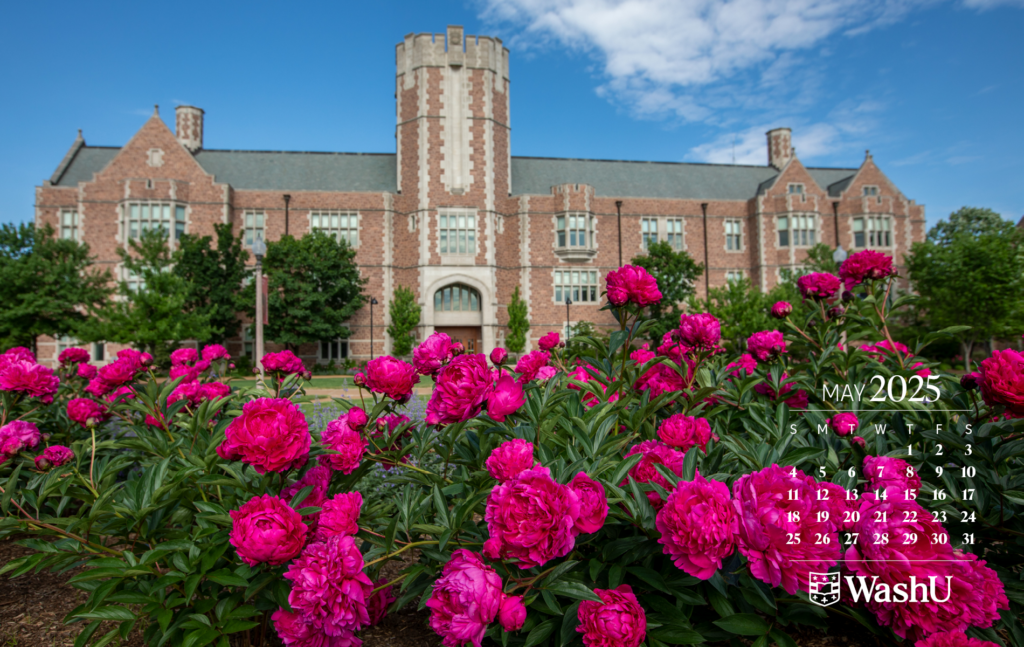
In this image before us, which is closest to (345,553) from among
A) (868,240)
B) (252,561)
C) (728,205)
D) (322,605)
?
(322,605)

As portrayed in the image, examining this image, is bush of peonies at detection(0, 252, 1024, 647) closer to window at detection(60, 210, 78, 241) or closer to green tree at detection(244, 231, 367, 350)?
green tree at detection(244, 231, 367, 350)

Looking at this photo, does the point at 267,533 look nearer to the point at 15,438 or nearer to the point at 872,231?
the point at 15,438

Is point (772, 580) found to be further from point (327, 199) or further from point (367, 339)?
point (327, 199)

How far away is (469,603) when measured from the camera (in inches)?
46.7

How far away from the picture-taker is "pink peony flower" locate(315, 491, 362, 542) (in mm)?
1557

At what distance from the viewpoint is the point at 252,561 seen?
4.80 ft

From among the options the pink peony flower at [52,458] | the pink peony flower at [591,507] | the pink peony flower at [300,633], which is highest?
the pink peony flower at [591,507]

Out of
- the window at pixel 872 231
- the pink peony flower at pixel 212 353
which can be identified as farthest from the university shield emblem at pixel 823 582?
the window at pixel 872 231

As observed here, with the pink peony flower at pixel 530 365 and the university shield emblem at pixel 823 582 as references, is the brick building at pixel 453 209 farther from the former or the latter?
the university shield emblem at pixel 823 582

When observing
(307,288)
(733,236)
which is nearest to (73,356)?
(307,288)

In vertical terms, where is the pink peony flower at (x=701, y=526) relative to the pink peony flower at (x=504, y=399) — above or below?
below

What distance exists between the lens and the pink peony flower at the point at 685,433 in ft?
6.11

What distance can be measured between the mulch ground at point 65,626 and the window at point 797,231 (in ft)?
93.2

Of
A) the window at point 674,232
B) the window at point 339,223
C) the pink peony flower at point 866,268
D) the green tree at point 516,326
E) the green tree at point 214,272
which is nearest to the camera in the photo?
the pink peony flower at point 866,268
